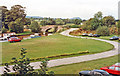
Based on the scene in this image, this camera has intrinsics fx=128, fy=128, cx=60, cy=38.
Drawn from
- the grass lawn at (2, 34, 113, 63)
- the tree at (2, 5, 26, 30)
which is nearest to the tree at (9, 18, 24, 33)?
the tree at (2, 5, 26, 30)

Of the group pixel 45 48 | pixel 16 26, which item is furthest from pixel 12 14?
pixel 45 48

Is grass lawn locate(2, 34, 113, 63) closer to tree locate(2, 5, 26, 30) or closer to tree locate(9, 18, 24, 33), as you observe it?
tree locate(9, 18, 24, 33)

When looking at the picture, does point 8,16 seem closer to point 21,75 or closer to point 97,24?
point 97,24

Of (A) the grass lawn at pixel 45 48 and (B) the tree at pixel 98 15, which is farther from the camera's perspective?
(B) the tree at pixel 98 15

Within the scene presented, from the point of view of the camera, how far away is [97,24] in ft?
206

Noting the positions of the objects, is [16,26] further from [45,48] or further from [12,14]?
[45,48]

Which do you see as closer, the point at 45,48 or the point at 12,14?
the point at 45,48

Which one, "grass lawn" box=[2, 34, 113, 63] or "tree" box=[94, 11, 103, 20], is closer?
"grass lawn" box=[2, 34, 113, 63]

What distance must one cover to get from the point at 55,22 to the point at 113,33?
165 feet

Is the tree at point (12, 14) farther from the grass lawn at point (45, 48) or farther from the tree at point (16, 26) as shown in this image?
the grass lawn at point (45, 48)

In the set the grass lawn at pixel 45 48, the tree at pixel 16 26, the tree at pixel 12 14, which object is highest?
the tree at pixel 12 14

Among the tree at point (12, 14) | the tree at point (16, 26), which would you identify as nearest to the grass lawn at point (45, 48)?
the tree at point (16, 26)

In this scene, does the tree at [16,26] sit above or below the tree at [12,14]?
below

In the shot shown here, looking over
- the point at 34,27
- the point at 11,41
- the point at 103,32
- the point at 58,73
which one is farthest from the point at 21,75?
the point at 34,27
